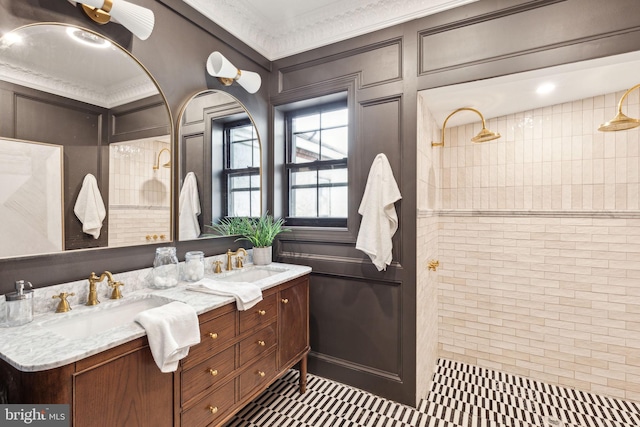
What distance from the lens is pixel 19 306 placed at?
115 cm

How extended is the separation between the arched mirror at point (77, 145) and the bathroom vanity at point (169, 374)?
1.36ft

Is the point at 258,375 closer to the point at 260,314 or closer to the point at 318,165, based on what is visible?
the point at 260,314

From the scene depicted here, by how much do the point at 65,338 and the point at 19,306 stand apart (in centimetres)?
29

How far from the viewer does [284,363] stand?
196 centimetres

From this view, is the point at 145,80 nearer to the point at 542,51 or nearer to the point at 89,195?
the point at 89,195

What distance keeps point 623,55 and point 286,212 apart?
2.37 m

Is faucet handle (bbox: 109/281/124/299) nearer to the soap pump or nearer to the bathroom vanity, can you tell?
the bathroom vanity

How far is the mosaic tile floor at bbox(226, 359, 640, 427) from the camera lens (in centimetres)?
190

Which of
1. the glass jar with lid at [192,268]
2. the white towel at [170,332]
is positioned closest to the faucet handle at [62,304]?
the white towel at [170,332]

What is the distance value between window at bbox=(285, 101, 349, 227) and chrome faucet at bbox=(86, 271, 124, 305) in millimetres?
1421

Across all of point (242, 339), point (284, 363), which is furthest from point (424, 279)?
point (242, 339)

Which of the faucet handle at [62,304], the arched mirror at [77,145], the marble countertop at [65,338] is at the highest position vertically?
the arched mirror at [77,145]

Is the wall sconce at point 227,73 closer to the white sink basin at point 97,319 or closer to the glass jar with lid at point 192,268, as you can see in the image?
the glass jar with lid at point 192,268

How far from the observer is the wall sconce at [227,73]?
6.57 ft
